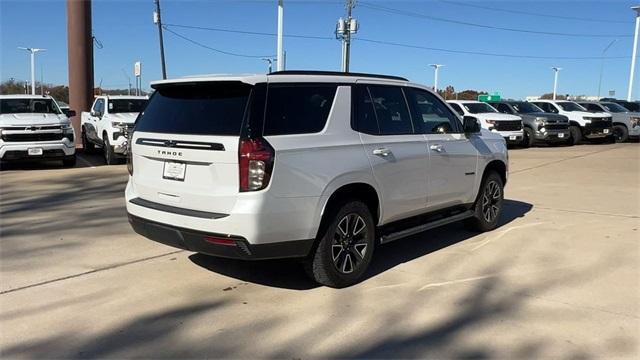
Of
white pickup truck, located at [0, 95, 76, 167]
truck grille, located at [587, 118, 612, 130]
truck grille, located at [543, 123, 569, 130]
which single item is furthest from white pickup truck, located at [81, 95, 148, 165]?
truck grille, located at [587, 118, 612, 130]

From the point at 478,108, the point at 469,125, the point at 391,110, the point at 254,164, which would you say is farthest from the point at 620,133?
the point at 254,164

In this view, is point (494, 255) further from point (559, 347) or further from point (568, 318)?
point (559, 347)

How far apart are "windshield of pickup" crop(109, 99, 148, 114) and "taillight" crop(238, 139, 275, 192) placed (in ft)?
37.9

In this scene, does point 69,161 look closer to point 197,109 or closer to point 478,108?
point 197,109

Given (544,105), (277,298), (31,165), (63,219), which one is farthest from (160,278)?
(544,105)

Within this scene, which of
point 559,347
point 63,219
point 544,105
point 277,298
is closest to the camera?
point 559,347

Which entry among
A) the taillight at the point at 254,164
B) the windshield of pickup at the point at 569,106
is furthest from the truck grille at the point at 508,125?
the taillight at the point at 254,164

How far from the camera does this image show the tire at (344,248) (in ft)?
16.0

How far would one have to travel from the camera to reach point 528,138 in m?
22.5

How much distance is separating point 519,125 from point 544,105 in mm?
4950

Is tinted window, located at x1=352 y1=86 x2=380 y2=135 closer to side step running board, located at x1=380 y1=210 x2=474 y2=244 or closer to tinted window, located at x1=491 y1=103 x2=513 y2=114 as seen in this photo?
side step running board, located at x1=380 y1=210 x2=474 y2=244

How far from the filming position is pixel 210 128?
459 cm

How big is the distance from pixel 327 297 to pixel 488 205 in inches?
128

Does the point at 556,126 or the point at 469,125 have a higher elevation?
the point at 469,125
